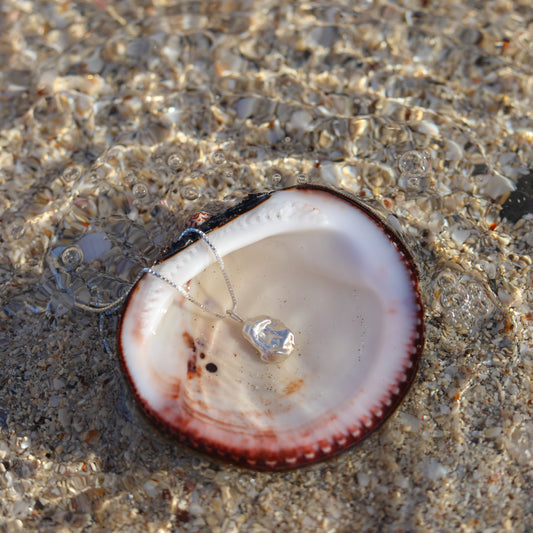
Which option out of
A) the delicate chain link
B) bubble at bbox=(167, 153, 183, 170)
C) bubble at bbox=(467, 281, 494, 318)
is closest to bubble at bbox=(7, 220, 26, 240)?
bubble at bbox=(167, 153, 183, 170)

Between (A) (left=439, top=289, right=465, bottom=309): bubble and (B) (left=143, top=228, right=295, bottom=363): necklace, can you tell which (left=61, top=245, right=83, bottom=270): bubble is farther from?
(A) (left=439, top=289, right=465, bottom=309): bubble

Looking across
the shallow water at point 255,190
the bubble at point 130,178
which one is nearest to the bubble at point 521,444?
the shallow water at point 255,190

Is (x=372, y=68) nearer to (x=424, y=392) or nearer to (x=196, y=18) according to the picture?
(x=196, y=18)

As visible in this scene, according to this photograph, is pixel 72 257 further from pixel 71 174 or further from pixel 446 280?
pixel 446 280

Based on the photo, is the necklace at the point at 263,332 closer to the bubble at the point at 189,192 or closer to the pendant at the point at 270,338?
the pendant at the point at 270,338

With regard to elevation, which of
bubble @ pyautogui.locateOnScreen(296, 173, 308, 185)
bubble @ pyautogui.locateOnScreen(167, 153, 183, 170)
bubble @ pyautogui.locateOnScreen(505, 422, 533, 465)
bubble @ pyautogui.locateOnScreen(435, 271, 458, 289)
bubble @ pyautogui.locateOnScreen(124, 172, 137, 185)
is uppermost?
bubble @ pyautogui.locateOnScreen(296, 173, 308, 185)
